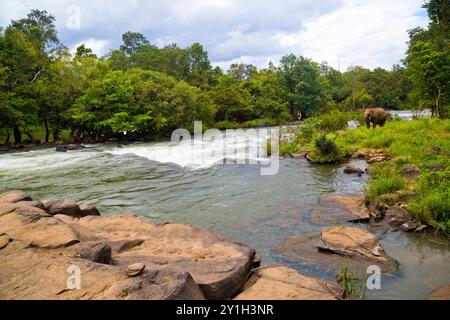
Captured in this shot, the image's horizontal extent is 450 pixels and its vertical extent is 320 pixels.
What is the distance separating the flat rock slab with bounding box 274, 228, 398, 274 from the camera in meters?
4.78

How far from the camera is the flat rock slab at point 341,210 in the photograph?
6.70m

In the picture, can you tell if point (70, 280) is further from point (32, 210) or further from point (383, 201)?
point (383, 201)

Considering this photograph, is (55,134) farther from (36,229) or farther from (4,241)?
(4,241)

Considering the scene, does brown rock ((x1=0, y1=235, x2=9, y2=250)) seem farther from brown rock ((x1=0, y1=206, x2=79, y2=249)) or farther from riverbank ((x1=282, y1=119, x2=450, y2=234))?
riverbank ((x1=282, y1=119, x2=450, y2=234))

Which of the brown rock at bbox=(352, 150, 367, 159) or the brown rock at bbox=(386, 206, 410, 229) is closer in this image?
the brown rock at bbox=(386, 206, 410, 229)

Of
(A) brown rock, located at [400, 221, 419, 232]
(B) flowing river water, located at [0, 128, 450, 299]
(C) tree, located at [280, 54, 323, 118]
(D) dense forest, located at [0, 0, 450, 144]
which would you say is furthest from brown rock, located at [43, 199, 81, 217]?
(C) tree, located at [280, 54, 323, 118]

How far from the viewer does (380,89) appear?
59.2 meters

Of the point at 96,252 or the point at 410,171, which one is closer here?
the point at 96,252

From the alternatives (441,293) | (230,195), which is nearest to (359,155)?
(230,195)

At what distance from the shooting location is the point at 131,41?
6222 centimetres

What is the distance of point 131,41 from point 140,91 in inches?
1587

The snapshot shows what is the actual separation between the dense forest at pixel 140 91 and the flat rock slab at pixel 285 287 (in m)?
18.7

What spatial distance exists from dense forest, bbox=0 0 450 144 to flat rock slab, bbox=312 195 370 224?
49.2 feet

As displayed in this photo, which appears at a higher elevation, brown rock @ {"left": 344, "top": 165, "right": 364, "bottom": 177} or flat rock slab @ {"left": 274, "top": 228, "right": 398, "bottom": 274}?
brown rock @ {"left": 344, "top": 165, "right": 364, "bottom": 177}
